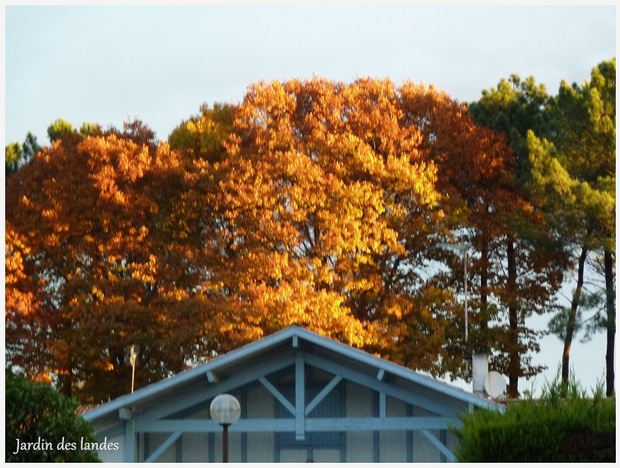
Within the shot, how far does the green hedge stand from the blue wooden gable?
4785mm

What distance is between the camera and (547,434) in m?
15.5

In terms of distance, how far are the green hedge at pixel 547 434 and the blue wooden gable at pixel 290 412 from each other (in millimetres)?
4785

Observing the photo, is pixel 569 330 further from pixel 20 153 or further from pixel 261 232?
pixel 20 153

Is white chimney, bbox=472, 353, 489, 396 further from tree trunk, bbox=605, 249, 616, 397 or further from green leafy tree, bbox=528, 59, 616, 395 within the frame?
green leafy tree, bbox=528, 59, 616, 395

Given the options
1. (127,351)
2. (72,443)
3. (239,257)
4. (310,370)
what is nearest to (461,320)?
(239,257)

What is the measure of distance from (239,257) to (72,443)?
18.2m

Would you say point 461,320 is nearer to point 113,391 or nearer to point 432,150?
point 432,150

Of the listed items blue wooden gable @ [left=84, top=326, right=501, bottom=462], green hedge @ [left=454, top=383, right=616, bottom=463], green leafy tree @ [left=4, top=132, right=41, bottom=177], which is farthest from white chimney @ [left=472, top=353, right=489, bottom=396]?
green leafy tree @ [left=4, top=132, right=41, bottom=177]

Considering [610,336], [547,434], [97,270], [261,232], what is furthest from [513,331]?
[547,434]

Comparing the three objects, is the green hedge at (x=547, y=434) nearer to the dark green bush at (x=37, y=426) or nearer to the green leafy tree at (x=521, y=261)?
the dark green bush at (x=37, y=426)

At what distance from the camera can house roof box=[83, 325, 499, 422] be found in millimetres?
20359

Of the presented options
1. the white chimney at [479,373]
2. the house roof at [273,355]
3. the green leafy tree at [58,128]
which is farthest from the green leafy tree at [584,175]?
the green leafy tree at [58,128]

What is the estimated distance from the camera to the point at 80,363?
33.0m

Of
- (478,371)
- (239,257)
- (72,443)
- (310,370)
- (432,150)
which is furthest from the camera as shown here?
(432,150)
